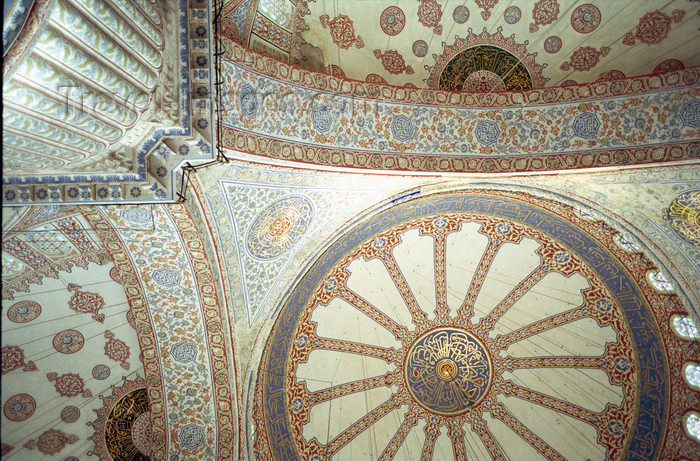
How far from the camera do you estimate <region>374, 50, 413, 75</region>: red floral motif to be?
6707 millimetres

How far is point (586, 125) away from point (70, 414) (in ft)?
24.3

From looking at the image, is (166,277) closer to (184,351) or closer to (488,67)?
(184,351)

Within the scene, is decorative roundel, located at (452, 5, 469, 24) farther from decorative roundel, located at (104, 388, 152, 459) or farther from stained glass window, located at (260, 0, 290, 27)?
decorative roundel, located at (104, 388, 152, 459)

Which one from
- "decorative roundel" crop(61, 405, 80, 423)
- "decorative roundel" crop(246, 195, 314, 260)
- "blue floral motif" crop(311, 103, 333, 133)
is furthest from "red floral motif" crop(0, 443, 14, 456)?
"blue floral motif" crop(311, 103, 333, 133)

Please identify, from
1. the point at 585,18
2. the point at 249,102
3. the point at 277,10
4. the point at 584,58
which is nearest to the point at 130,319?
the point at 249,102

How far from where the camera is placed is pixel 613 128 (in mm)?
6422

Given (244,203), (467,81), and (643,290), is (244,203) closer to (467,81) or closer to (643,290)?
(467,81)

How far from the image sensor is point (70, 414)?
697 cm

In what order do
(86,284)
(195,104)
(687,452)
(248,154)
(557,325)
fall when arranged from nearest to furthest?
(195,104)
(248,154)
(86,284)
(687,452)
(557,325)

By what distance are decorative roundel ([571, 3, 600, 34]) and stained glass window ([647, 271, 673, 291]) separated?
348 centimetres

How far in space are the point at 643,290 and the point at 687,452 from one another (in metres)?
2.36

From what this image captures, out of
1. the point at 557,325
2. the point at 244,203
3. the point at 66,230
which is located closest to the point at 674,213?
the point at 557,325

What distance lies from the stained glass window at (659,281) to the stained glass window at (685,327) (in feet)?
1.50

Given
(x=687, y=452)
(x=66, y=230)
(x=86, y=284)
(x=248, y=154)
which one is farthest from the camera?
(x=687, y=452)
